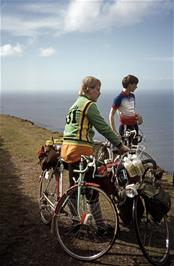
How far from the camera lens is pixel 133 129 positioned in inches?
338

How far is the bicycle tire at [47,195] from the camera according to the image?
6.49 m

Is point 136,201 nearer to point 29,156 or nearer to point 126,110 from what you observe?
point 126,110

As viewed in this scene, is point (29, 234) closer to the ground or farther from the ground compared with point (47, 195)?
closer to the ground

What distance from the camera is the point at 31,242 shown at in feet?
19.0

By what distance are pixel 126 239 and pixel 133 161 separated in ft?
4.56

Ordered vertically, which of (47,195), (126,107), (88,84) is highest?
(88,84)

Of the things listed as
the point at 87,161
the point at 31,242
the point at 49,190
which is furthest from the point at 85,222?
the point at 49,190

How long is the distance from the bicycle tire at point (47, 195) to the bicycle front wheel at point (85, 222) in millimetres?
870

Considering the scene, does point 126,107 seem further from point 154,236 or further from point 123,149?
point 154,236

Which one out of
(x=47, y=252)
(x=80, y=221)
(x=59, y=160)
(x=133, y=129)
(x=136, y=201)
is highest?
(x=133, y=129)

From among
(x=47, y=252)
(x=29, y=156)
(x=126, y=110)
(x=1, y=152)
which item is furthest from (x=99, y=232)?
(x=1, y=152)

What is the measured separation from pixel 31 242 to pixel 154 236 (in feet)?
6.51

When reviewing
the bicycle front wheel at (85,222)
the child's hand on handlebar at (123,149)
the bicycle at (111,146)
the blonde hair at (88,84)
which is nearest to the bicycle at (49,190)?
the bicycle front wheel at (85,222)

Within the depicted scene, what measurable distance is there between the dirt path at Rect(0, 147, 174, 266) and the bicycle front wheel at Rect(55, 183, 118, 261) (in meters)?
0.17
